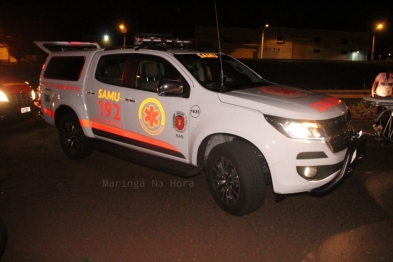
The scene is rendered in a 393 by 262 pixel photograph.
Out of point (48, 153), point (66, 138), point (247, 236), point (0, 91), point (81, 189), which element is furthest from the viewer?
point (0, 91)

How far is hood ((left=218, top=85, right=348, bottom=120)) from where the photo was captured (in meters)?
4.40

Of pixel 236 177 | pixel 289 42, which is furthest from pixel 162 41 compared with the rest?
pixel 289 42

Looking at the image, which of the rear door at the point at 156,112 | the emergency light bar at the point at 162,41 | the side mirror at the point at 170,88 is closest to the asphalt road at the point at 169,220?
the rear door at the point at 156,112

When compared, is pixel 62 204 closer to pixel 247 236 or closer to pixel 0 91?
pixel 247 236

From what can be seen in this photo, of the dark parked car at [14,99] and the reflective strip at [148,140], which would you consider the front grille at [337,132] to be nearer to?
the reflective strip at [148,140]

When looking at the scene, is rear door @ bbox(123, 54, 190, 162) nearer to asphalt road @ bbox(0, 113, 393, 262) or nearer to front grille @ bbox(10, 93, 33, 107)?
asphalt road @ bbox(0, 113, 393, 262)

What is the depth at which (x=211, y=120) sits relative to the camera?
4.82 metres

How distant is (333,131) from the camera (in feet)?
14.8

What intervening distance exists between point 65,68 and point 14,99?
317 centimetres

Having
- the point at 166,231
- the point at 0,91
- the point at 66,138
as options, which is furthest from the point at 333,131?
the point at 0,91

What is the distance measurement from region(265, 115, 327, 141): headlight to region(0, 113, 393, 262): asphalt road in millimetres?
1013

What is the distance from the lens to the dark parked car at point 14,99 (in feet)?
30.0

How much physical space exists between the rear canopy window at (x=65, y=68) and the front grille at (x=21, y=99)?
250 centimetres

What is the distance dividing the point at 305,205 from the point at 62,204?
3052 millimetres
